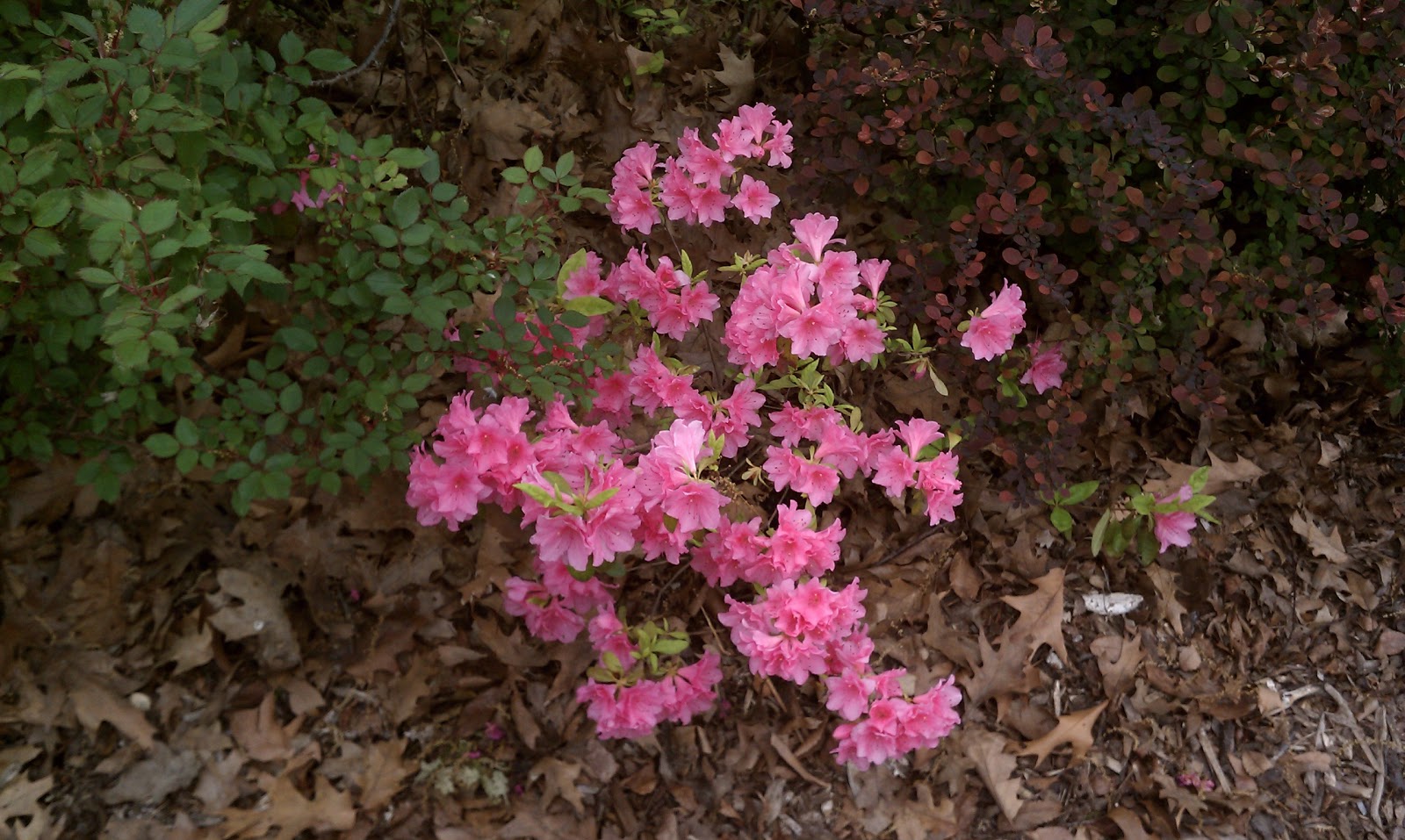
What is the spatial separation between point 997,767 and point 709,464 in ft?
4.30

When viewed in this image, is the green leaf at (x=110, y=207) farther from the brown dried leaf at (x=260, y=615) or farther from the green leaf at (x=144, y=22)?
the brown dried leaf at (x=260, y=615)

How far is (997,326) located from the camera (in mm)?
2016

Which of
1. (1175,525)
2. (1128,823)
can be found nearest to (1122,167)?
(1175,525)

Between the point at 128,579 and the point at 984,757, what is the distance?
7.18ft

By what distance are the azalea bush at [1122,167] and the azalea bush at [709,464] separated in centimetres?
42

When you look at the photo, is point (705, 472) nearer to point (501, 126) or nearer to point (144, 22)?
point (144, 22)

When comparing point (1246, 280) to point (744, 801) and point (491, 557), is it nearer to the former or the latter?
point (744, 801)

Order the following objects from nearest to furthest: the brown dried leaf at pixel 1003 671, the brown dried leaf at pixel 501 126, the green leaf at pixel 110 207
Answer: the green leaf at pixel 110 207 → the brown dried leaf at pixel 1003 671 → the brown dried leaf at pixel 501 126

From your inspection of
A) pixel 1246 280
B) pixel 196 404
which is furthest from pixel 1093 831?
pixel 196 404

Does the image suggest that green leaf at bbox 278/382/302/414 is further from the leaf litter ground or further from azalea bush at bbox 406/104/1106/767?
the leaf litter ground

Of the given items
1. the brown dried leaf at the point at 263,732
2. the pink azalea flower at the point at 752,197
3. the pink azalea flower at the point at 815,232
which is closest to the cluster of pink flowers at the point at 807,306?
the pink azalea flower at the point at 815,232

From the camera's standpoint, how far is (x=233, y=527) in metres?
2.28

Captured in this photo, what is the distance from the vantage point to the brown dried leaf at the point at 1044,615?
2.53 metres

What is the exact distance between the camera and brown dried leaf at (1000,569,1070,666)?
Answer: 2.53 metres
